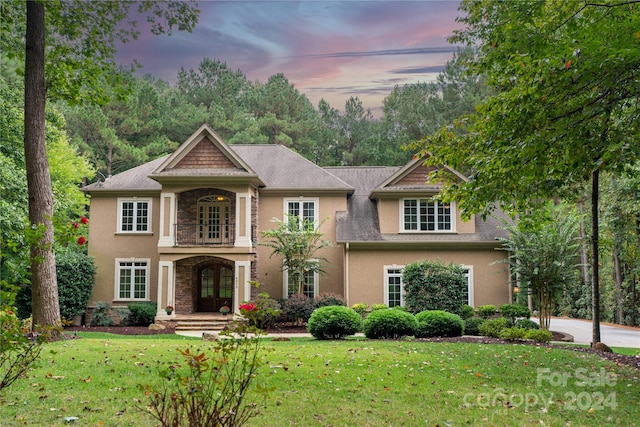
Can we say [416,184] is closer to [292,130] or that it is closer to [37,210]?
[37,210]

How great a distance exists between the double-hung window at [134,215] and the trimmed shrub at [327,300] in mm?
7639

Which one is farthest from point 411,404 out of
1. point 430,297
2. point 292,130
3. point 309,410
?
point 292,130

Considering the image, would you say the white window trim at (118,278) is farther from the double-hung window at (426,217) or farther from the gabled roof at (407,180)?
the double-hung window at (426,217)

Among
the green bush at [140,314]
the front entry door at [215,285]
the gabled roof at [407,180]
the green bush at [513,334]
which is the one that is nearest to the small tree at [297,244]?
the front entry door at [215,285]

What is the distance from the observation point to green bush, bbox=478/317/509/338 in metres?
14.4

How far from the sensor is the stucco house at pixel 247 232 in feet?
62.8

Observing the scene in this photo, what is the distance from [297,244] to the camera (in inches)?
742

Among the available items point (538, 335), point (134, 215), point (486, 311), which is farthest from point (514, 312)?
point (134, 215)

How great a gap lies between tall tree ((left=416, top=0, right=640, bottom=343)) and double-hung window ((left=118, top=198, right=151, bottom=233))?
47.0 ft

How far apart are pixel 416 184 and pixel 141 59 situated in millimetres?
11001

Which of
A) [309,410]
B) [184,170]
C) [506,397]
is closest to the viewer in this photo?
[309,410]

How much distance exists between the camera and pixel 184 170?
19250 millimetres

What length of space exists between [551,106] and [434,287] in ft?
30.9

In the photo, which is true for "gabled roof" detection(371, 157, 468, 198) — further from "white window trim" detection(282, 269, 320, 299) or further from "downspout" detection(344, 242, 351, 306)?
"white window trim" detection(282, 269, 320, 299)
